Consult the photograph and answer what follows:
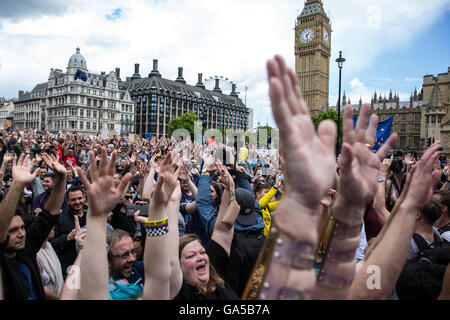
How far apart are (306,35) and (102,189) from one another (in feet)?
358

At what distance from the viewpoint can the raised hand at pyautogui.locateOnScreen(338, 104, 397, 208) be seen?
138 centimetres

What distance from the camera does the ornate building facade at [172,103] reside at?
97.0 meters

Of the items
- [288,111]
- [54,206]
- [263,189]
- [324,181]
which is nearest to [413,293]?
[324,181]

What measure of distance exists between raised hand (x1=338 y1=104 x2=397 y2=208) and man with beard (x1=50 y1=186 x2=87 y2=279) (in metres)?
3.21

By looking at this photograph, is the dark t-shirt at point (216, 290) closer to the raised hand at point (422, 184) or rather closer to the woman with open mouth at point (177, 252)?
the woman with open mouth at point (177, 252)

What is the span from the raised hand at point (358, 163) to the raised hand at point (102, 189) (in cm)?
115

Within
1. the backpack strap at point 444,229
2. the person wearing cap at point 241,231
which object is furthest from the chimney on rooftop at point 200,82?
the backpack strap at point 444,229

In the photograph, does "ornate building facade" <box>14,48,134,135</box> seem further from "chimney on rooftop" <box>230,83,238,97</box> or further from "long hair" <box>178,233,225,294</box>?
"long hair" <box>178,233,225,294</box>

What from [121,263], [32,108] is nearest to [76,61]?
[32,108]

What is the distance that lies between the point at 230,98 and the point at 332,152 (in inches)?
5041

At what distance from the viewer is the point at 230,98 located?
127 meters

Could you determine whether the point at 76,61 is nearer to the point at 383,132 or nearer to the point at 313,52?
the point at 313,52

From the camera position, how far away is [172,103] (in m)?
101
